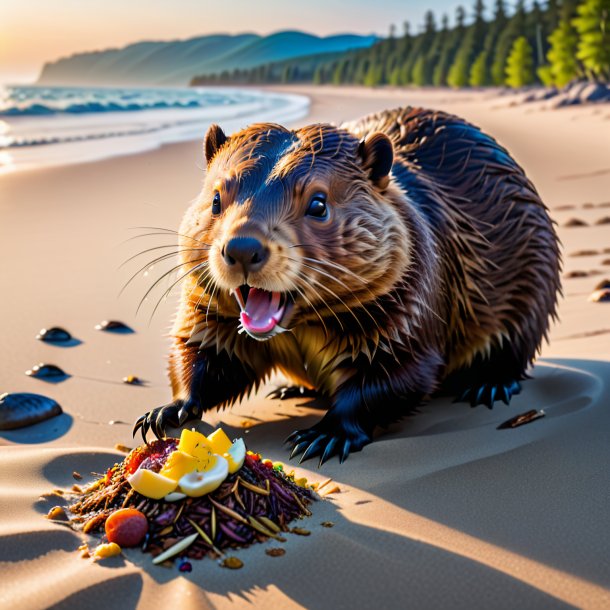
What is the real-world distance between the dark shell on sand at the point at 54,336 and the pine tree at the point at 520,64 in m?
48.2

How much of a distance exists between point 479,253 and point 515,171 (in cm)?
64

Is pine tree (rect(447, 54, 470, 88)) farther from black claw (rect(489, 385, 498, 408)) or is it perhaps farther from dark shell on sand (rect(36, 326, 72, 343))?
black claw (rect(489, 385, 498, 408))

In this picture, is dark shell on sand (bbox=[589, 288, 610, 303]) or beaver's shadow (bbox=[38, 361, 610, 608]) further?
dark shell on sand (bbox=[589, 288, 610, 303])

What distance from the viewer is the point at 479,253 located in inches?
183

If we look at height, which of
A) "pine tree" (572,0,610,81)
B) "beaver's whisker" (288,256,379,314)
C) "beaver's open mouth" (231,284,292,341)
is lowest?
"beaver's open mouth" (231,284,292,341)

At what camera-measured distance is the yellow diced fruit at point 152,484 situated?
2.94 meters

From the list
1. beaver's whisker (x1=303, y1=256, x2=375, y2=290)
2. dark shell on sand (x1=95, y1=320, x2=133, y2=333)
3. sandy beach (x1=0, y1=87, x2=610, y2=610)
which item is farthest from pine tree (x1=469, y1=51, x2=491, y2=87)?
beaver's whisker (x1=303, y1=256, x2=375, y2=290)

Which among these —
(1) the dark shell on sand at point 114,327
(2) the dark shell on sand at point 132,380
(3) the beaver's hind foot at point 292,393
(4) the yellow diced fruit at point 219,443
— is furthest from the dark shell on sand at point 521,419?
(1) the dark shell on sand at point 114,327

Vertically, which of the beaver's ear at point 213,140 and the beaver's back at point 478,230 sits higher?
the beaver's ear at point 213,140

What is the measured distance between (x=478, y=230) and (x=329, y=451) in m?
1.63

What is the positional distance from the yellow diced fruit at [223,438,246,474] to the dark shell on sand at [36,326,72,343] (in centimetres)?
268

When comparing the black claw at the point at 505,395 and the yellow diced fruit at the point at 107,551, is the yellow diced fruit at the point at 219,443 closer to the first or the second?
the yellow diced fruit at the point at 107,551

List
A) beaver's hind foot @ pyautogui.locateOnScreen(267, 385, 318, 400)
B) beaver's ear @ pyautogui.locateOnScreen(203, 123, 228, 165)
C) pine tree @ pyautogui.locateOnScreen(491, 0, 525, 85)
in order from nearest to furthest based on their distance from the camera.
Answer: beaver's ear @ pyautogui.locateOnScreen(203, 123, 228, 165)
beaver's hind foot @ pyautogui.locateOnScreen(267, 385, 318, 400)
pine tree @ pyautogui.locateOnScreen(491, 0, 525, 85)

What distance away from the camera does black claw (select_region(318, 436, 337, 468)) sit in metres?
3.67
